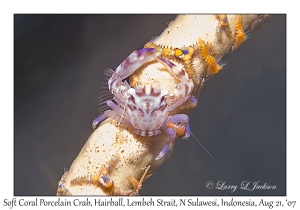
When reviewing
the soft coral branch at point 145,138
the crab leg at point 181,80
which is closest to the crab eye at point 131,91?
the soft coral branch at point 145,138

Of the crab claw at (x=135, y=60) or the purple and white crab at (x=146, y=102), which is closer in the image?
the purple and white crab at (x=146, y=102)

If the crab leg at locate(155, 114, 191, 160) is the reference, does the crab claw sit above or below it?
above

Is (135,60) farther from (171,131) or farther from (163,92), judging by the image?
(171,131)

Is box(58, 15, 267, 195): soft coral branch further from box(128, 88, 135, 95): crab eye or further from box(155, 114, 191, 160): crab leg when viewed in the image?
box(128, 88, 135, 95): crab eye

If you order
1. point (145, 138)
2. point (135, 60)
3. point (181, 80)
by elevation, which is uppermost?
point (135, 60)

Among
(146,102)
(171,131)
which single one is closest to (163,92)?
(146,102)

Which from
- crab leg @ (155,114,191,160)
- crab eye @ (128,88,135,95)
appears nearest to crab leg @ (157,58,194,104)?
crab leg @ (155,114,191,160)

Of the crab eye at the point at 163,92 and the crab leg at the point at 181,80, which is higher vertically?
the crab leg at the point at 181,80

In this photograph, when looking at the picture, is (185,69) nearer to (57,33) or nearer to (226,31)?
(226,31)

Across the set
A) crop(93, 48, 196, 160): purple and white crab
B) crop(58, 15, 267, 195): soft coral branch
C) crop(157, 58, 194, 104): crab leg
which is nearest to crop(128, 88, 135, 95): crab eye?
crop(93, 48, 196, 160): purple and white crab

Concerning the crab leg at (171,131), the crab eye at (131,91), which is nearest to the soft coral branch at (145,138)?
the crab leg at (171,131)

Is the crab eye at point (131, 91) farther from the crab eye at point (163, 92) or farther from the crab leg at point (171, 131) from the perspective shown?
the crab leg at point (171, 131)

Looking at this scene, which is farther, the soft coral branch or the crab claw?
the crab claw
